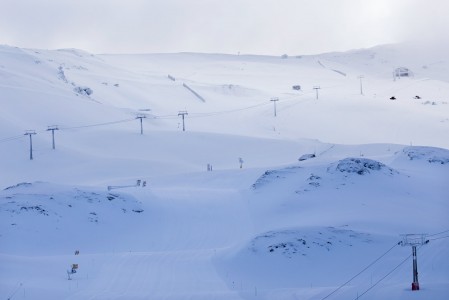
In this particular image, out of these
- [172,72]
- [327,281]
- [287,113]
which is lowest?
[327,281]

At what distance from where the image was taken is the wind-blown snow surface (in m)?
33.9

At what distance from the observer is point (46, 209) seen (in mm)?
45500

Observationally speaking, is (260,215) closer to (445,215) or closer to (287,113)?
(445,215)

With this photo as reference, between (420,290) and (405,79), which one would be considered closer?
(420,290)

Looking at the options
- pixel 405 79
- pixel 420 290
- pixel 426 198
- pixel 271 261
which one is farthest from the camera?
pixel 405 79

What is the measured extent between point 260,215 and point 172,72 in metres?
112

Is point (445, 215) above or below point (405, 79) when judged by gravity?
below

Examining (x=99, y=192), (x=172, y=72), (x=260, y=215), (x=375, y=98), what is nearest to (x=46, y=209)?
(x=99, y=192)

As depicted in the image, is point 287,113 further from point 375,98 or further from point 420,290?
point 420,290

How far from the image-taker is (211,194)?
53.9 meters

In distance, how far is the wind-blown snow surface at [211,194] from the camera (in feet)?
111

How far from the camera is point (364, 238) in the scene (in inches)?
1496

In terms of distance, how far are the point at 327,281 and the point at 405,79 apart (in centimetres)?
12130

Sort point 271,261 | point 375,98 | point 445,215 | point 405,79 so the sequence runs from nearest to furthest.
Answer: point 271,261, point 445,215, point 375,98, point 405,79
